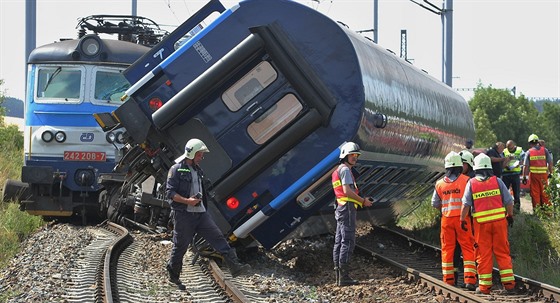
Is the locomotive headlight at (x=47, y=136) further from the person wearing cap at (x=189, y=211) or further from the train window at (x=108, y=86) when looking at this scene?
the person wearing cap at (x=189, y=211)

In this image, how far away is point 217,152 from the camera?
10.8m

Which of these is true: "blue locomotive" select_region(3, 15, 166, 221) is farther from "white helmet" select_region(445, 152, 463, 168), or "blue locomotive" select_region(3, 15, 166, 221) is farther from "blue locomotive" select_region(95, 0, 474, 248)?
"white helmet" select_region(445, 152, 463, 168)

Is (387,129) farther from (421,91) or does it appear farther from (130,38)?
(130,38)

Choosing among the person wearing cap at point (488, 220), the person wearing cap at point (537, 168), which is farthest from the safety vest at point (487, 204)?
the person wearing cap at point (537, 168)

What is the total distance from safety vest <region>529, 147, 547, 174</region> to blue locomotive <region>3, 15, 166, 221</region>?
8.36 meters

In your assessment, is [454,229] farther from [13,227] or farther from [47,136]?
[13,227]

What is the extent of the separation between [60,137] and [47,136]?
25cm

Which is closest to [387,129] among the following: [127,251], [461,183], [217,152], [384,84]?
[384,84]

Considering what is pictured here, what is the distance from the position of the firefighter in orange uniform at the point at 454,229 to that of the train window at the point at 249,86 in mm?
2327

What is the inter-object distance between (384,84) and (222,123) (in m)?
2.43

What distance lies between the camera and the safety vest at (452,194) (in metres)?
10.4

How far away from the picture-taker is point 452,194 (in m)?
10.4

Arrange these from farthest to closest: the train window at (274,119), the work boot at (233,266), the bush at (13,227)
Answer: the bush at (13,227) < the train window at (274,119) < the work boot at (233,266)

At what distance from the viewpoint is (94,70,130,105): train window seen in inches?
659
